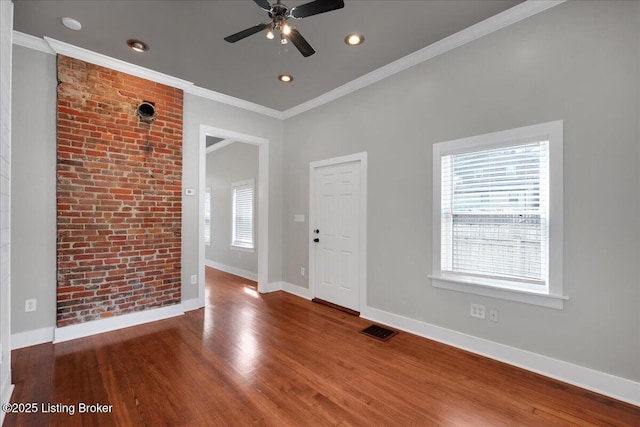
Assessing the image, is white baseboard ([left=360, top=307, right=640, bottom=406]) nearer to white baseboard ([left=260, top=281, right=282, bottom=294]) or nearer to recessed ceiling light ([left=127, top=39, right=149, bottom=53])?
white baseboard ([left=260, top=281, right=282, bottom=294])

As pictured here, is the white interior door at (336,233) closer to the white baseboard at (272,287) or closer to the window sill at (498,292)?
the white baseboard at (272,287)

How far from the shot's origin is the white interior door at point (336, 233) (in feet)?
12.4

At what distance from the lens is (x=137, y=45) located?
9.60ft

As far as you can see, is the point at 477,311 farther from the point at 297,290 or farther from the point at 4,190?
the point at 4,190

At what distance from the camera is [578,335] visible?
7.02 ft

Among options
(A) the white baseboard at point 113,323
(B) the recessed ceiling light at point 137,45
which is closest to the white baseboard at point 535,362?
(A) the white baseboard at point 113,323

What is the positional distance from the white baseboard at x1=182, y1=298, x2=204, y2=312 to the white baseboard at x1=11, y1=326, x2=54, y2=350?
131cm

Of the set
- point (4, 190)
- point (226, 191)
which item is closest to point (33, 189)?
point (4, 190)

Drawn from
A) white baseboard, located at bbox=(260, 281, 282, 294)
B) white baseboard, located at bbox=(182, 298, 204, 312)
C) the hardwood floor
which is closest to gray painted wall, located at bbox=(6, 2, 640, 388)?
white baseboard, located at bbox=(182, 298, 204, 312)

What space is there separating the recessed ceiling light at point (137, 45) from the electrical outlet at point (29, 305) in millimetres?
2849

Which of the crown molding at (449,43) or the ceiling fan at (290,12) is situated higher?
the crown molding at (449,43)

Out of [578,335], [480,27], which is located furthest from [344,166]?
[578,335]

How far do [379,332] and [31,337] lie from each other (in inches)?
143

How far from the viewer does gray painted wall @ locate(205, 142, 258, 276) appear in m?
5.67
